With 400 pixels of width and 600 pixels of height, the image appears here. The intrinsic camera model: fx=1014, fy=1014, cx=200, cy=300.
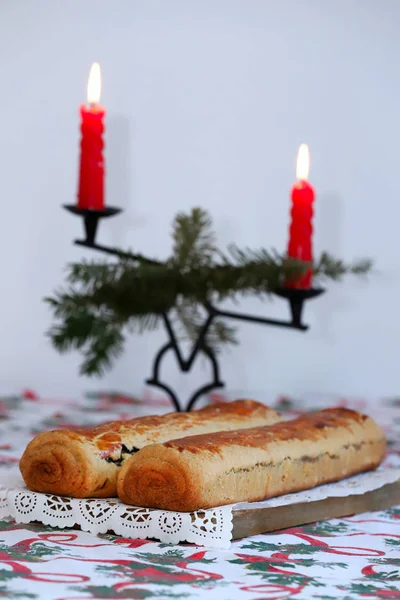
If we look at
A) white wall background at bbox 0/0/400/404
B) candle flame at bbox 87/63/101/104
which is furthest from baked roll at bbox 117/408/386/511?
white wall background at bbox 0/0/400/404

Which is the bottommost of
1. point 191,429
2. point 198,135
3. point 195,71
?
point 191,429

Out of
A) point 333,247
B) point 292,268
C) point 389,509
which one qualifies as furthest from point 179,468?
point 333,247

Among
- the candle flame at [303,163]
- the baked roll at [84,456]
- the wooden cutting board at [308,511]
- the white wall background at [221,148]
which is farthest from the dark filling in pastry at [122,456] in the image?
the white wall background at [221,148]

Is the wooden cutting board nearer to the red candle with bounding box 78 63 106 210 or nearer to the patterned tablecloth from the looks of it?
the patterned tablecloth

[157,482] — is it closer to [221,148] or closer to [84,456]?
[84,456]

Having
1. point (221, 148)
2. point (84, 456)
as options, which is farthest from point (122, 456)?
point (221, 148)

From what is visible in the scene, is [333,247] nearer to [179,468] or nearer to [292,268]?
[292,268]
